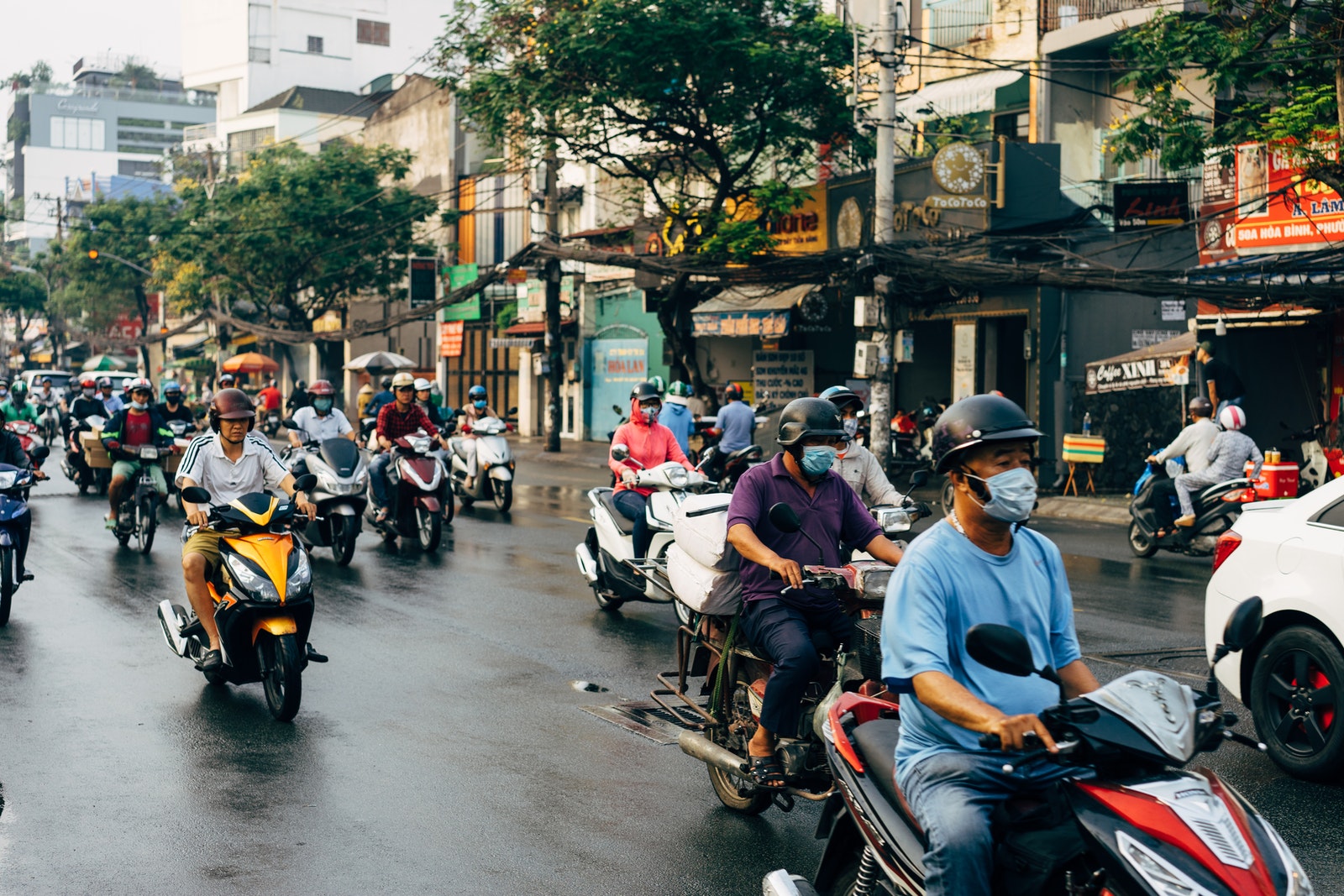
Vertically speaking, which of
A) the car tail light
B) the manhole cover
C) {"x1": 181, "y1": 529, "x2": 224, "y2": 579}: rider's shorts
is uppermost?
the car tail light

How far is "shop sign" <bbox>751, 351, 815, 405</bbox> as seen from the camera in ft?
101

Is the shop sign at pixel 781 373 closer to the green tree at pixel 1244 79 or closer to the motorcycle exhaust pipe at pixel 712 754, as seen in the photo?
the green tree at pixel 1244 79

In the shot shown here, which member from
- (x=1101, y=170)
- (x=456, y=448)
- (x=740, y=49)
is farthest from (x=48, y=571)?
(x=1101, y=170)

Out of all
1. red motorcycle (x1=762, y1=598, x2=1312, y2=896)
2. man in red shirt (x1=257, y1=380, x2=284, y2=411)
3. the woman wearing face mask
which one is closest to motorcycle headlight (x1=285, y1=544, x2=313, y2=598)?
the woman wearing face mask

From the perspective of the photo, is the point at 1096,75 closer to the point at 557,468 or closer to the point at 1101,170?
the point at 1101,170

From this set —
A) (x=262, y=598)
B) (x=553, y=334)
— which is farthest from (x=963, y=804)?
(x=553, y=334)

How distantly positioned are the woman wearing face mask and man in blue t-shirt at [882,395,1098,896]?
418cm

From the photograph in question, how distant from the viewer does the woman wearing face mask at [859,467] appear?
793 cm

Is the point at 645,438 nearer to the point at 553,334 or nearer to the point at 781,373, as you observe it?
the point at 781,373

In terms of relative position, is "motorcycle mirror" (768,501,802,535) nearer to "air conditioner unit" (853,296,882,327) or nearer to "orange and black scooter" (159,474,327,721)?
"orange and black scooter" (159,474,327,721)

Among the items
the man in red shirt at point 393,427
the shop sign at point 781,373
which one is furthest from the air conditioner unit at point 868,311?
the shop sign at point 781,373

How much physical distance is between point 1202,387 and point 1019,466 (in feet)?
55.0

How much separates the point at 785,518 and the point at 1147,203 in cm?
1885

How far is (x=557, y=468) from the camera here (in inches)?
1133
